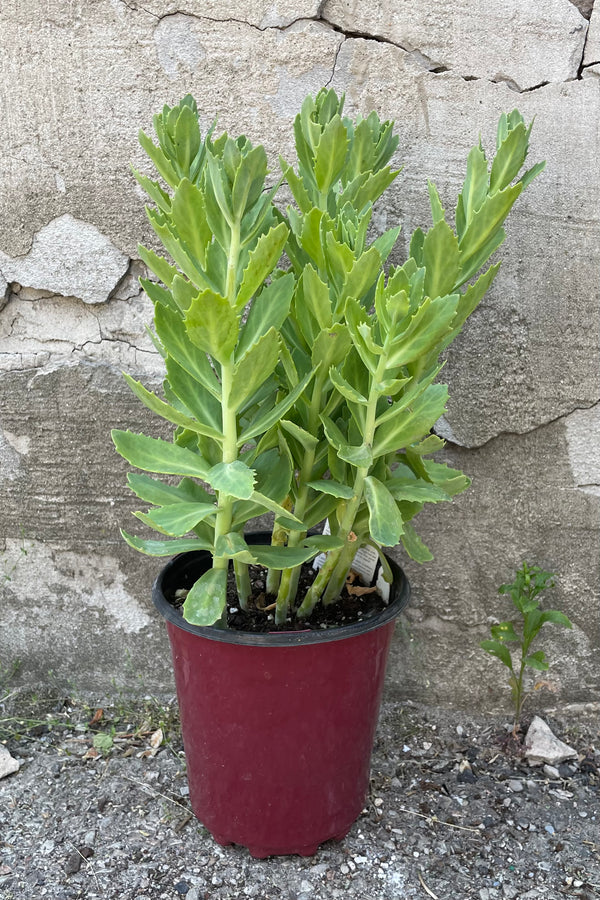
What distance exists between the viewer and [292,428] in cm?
122

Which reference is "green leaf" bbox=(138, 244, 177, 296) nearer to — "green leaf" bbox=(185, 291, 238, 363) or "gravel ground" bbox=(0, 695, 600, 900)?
"green leaf" bbox=(185, 291, 238, 363)

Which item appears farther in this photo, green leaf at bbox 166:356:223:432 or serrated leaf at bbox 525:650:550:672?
serrated leaf at bbox 525:650:550:672

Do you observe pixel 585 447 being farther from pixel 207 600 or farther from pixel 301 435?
pixel 207 600

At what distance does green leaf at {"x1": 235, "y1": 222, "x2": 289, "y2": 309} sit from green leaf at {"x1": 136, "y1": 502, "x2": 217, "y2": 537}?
0.33 meters

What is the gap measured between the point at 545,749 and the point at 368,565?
651 mm

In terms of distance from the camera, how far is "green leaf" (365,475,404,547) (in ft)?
3.84

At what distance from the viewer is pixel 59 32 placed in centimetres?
162

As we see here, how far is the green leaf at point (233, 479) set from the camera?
3.67 feet

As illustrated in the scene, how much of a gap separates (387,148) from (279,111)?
1.03 ft

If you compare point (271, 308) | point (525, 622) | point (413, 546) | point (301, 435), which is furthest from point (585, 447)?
Answer: point (271, 308)

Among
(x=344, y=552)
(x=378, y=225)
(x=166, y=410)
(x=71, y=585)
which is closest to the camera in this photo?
(x=166, y=410)

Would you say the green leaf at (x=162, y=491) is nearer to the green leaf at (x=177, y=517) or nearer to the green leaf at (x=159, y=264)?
the green leaf at (x=177, y=517)

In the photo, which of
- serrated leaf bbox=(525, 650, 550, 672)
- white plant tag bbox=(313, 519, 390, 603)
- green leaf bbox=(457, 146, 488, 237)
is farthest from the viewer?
serrated leaf bbox=(525, 650, 550, 672)

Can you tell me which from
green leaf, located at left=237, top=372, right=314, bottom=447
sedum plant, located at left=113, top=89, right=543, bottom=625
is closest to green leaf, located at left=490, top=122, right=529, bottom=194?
sedum plant, located at left=113, top=89, right=543, bottom=625
